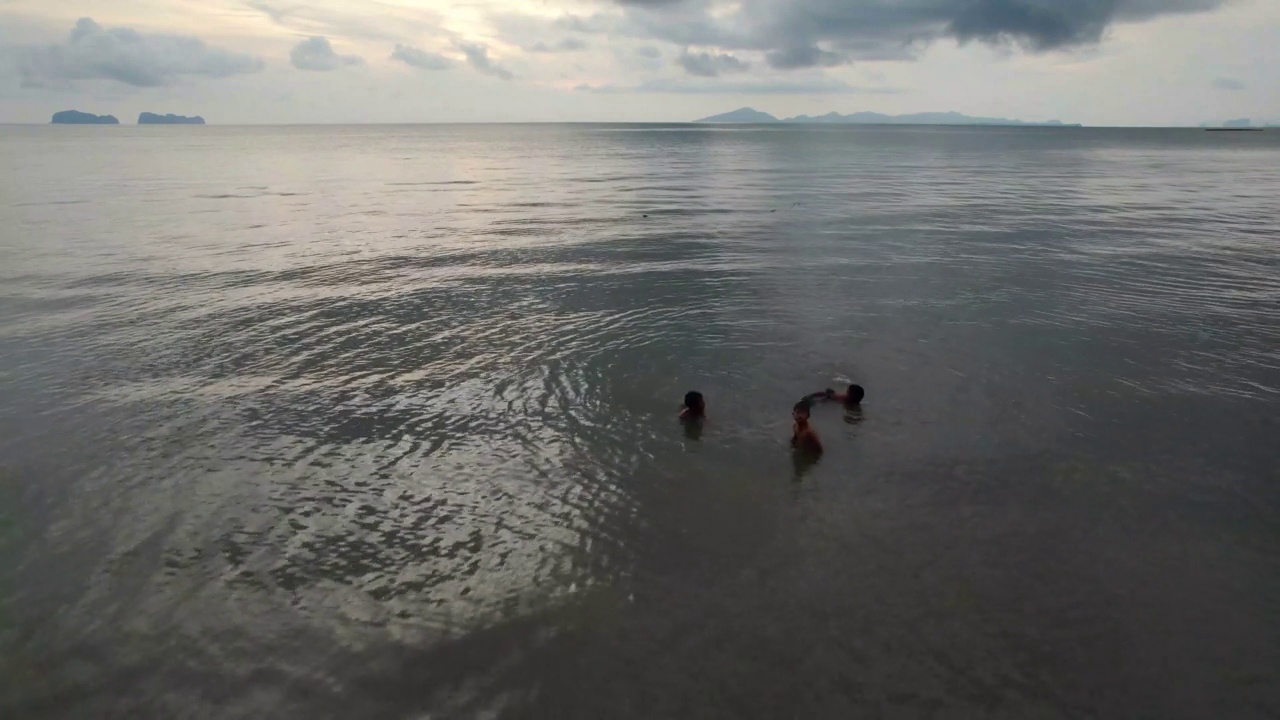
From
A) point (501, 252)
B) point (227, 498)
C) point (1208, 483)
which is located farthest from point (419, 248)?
point (1208, 483)

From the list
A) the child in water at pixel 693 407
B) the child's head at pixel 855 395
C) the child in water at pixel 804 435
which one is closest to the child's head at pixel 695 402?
the child in water at pixel 693 407

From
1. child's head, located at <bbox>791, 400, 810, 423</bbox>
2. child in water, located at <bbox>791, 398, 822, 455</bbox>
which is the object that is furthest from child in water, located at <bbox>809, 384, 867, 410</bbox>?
child in water, located at <bbox>791, 398, 822, 455</bbox>

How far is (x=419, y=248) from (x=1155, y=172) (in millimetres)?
87861

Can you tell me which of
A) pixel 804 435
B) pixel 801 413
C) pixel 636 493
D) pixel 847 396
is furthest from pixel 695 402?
pixel 847 396

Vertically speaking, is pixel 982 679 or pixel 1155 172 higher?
pixel 1155 172

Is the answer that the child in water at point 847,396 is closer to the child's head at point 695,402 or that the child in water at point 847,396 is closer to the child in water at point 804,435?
the child in water at point 804,435

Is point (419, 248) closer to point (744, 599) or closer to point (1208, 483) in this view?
point (744, 599)

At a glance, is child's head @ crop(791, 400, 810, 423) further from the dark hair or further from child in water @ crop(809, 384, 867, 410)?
the dark hair

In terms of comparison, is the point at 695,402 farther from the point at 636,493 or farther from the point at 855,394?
the point at 855,394

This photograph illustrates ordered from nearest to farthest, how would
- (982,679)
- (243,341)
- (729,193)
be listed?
(982,679) < (243,341) < (729,193)

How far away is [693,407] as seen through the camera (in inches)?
605

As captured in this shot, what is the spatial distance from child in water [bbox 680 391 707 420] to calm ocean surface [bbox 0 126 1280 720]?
0.31 metres

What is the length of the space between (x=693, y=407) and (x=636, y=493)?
324cm

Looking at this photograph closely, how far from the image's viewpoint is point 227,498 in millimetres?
12516
